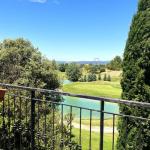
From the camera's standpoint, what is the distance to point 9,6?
121ft

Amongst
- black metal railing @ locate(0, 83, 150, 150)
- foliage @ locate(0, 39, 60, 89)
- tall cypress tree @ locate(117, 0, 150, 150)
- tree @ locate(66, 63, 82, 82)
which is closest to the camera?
black metal railing @ locate(0, 83, 150, 150)

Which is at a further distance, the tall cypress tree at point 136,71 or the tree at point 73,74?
the tree at point 73,74

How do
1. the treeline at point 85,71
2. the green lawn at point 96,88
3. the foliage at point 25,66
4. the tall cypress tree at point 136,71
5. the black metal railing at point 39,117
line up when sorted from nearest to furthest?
the black metal railing at point 39,117, the tall cypress tree at point 136,71, the foliage at point 25,66, the green lawn at point 96,88, the treeline at point 85,71

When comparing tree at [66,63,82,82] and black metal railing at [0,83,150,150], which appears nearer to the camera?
black metal railing at [0,83,150,150]

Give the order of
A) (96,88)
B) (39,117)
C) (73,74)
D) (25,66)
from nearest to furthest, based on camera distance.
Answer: (39,117) < (25,66) < (96,88) < (73,74)

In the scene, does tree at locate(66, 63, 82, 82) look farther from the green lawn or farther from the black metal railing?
the black metal railing

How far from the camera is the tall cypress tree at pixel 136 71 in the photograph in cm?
897

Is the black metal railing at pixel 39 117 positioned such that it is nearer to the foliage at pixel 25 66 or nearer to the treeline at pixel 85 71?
the foliage at pixel 25 66

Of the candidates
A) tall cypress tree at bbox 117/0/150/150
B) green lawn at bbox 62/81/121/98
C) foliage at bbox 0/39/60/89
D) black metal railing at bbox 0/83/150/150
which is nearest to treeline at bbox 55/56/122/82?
green lawn at bbox 62/81/121/98

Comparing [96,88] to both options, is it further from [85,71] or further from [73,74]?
[85,71]

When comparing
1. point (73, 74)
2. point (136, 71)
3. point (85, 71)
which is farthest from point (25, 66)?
point (85, 71)

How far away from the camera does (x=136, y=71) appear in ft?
30.6

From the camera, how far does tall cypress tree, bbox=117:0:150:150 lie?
353 inches

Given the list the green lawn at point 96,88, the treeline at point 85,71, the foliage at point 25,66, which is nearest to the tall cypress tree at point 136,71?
the foliage at point 25,66
